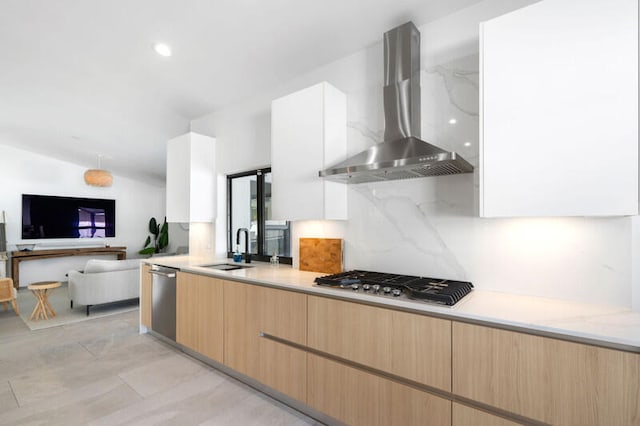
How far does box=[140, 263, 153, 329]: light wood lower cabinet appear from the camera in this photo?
11.8 feet

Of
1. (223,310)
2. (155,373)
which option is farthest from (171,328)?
(223,310)

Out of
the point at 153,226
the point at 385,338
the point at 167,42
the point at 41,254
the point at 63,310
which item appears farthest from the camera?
the point at 153,226

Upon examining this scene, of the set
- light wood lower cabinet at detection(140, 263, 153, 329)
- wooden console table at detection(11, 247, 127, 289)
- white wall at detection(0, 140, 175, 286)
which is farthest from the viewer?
white wall at detection(0, 140, 175, 286)

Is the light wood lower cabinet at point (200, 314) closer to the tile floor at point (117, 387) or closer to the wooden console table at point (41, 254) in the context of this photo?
the tile floor at point (117, 387)

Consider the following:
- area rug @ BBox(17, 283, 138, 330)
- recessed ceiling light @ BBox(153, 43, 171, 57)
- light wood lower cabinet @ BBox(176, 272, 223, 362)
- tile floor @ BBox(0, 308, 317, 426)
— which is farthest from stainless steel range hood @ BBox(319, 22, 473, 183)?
area rug @ BBox(17, 283, 138, 330)

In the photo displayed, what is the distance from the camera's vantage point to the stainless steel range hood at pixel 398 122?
195cm

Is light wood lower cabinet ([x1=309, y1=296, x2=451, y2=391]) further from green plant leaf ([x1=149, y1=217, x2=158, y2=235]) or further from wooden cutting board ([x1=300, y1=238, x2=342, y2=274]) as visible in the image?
green plant leaf ([x1=149, y1=217, x2=158, y2=235])

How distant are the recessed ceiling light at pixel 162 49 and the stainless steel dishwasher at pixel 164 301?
81.2 inches

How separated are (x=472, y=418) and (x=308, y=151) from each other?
1.92 metres

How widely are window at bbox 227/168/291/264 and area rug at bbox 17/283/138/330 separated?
236 cm

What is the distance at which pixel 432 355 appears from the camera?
1525 mm

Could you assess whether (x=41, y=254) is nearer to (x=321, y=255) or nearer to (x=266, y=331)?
(x=266, y=331)

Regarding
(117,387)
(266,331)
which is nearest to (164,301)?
(117,387)

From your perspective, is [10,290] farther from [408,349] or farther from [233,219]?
[408,349]
